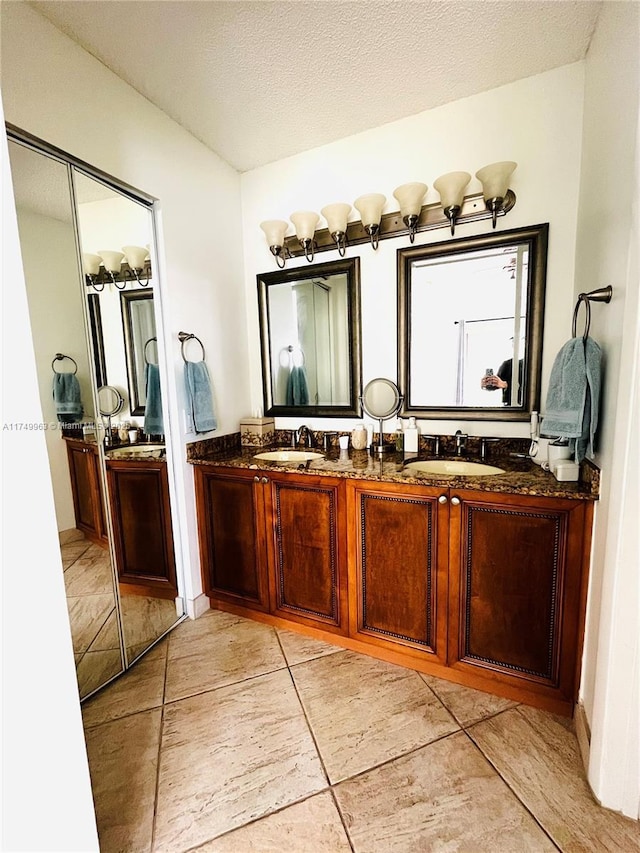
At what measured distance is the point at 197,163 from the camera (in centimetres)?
208

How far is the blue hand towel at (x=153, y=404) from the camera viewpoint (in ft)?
6.14

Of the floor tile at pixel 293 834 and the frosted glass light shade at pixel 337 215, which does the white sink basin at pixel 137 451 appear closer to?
the floor tile at pixel 293 834

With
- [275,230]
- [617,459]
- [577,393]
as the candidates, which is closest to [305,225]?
[275,230]

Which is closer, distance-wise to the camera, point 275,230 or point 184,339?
point 184,339

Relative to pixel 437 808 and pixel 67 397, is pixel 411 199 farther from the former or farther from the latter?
pixel 437 808

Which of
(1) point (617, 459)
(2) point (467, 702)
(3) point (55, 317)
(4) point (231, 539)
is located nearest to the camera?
(1) point (617, 459)

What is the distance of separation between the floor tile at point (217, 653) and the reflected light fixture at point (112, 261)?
1.82m

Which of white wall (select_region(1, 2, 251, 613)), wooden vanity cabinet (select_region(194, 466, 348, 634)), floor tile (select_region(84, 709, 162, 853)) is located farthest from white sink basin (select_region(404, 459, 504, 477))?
floor tile (select_region(84, 709, 162, 853))

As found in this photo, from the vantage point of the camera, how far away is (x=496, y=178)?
1.65 m

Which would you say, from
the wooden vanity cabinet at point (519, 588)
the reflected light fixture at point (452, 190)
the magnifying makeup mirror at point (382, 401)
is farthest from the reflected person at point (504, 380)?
the reflected light fixture at point (452, 190)

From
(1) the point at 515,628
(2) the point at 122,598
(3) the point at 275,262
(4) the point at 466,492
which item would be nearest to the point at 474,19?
(3) the point at 275,262

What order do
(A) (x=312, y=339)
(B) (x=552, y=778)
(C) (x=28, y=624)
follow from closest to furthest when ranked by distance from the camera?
(C) (x=28, y=624)
(B) (x=552, y=778)
(A) (x=312, y=339)

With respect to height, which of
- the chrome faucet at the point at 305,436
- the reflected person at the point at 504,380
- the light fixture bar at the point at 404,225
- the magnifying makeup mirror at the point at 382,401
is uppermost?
the light fixture bar at the point at 404,225

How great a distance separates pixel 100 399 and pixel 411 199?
5.81ft
